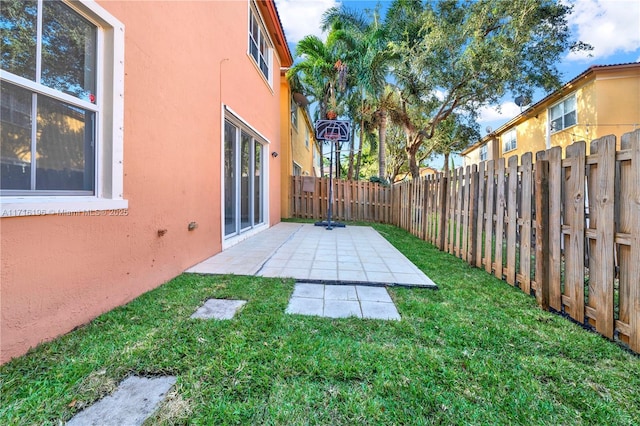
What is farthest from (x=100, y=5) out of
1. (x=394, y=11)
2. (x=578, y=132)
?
(x=578, y=132)

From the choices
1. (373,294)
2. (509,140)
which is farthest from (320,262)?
(509,140)

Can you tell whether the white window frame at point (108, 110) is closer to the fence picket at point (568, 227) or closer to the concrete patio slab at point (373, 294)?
the concrete patio slab at point (373, 294)

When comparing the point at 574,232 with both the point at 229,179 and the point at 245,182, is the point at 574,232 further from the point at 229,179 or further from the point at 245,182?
the point at 245,182

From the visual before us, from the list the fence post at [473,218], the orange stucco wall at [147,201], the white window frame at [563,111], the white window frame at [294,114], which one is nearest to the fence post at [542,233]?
the fence post at [473,218]

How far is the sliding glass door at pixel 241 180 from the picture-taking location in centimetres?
519

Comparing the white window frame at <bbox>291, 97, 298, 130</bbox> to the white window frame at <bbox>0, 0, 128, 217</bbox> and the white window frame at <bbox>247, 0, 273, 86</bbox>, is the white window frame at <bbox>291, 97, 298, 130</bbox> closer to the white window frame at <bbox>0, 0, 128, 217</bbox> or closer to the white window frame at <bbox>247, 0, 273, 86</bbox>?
the white window frame at <bbox>247, 0, 273, 86</bbox>

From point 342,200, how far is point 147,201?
28.0 ft

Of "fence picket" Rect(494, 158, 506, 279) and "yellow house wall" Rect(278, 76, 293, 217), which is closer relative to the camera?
"fence picket" Rect(494, 158, 506, 279)

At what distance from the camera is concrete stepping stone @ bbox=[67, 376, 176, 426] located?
126 cm

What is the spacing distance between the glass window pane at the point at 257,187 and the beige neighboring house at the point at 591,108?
37.2ft

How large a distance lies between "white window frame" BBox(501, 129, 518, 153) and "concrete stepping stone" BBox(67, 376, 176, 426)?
20253mm

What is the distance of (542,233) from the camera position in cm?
264

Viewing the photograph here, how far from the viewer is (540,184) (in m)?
2.72

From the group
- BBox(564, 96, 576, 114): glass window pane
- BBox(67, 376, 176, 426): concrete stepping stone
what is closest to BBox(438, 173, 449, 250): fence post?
BBox(67, 376, 176, 426): concrete stepping stone
